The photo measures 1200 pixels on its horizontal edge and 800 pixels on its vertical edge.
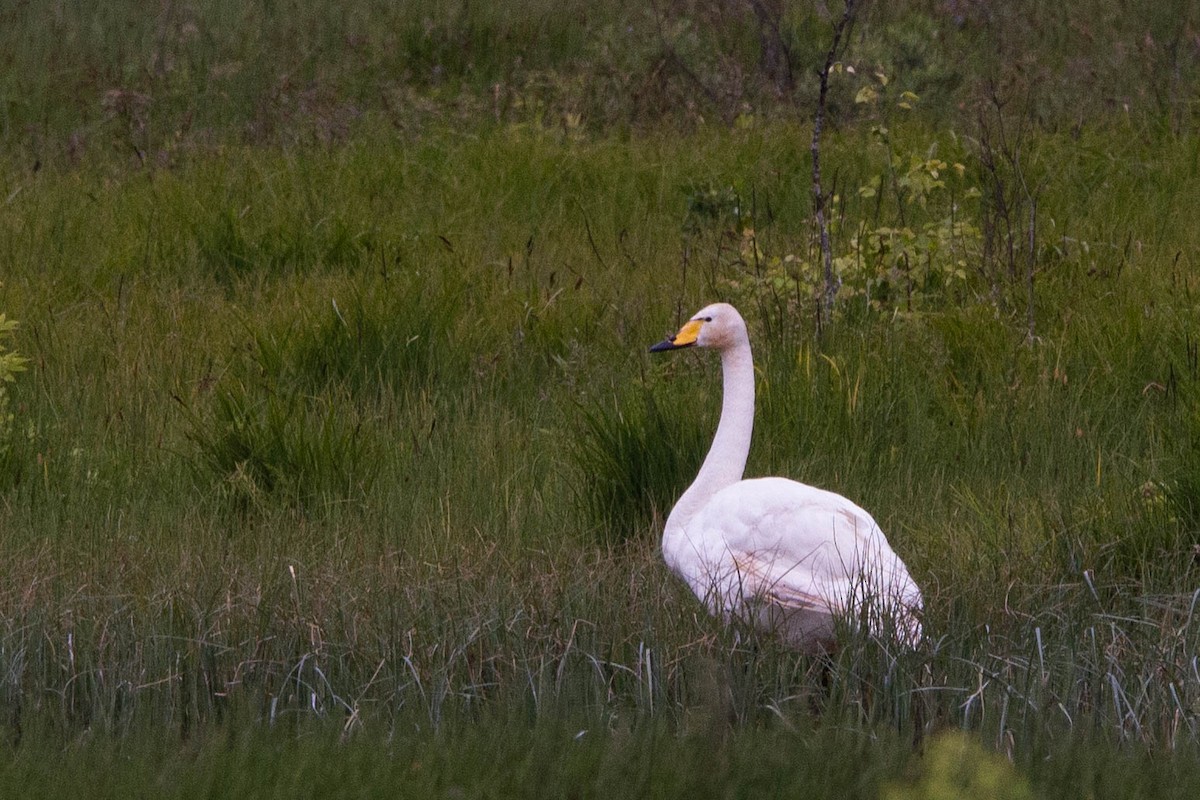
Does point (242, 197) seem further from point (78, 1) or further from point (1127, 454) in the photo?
point (78, 1)

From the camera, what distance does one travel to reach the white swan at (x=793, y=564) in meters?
3.96

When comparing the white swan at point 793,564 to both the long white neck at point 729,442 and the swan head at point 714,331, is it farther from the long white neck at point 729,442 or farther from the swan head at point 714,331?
the swan head at point 714,331

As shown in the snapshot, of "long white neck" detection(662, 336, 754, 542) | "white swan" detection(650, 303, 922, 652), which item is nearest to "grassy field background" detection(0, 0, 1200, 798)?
"white swan" detection(650, 303, 922, 652)

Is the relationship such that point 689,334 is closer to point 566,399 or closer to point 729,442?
point 729,442

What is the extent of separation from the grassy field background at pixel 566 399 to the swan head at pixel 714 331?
0.32 m

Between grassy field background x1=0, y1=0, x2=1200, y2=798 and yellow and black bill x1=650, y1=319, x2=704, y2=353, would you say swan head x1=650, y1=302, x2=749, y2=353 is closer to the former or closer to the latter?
yellow and black bill x1=650, y1=319, x2=704, y2=353

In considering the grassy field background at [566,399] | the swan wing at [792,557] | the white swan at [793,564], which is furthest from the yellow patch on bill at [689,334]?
the swan wing at [792,557]

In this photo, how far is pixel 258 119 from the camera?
419 inches

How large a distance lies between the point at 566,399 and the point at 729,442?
139 cm

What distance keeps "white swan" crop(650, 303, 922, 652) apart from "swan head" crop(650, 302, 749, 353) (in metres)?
0.56

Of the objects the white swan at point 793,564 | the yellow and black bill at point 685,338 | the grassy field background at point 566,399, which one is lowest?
the grassy field background at point 566,399

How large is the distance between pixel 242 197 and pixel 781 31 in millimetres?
4868

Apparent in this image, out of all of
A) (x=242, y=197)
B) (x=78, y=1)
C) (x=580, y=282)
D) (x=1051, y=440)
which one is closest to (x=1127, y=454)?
(x=1051, y=440)

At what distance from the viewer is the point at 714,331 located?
5055 millimetres
